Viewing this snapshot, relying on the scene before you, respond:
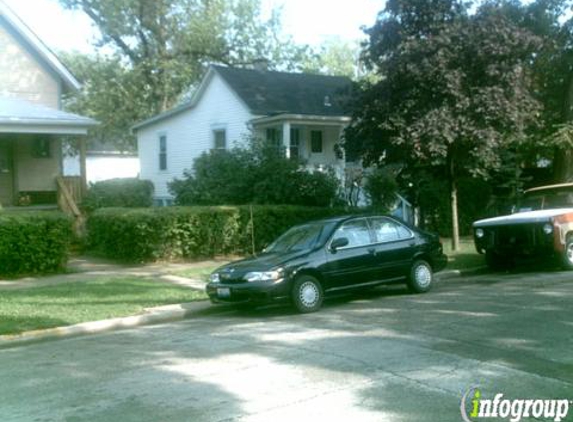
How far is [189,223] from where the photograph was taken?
17656mm

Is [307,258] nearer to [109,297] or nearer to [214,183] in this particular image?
[109,297]

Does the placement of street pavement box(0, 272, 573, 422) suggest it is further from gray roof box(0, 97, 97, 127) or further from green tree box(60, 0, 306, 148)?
green tree box(60, 0, 306, 148)

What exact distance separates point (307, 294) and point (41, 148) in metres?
16.0

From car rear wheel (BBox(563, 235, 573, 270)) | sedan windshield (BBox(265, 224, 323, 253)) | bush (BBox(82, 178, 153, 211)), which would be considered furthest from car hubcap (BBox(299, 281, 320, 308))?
bush (BBox(82, 178, 153, 211))

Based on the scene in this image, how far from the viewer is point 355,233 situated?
12.2 metres

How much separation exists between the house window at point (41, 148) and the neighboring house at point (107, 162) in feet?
65.1

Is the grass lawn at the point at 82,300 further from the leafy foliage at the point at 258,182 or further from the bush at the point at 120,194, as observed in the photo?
the bush at the point at 120,194

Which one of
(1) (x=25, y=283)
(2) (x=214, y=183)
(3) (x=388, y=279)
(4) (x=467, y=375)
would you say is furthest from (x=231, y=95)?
(4) (x=467, y=375)

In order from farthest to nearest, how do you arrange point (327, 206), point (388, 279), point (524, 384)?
point (327, 206) < point (388, 279) < point (524, 384)

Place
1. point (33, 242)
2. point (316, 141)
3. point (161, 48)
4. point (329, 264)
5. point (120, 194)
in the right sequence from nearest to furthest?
point (329, 264) < point (33, 242) < point (120, 194) < point (316, 141) < point (161, 48)

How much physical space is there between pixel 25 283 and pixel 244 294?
6.13 meters

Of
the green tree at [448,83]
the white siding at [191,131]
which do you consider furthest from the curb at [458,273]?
the white siding at [191,131]

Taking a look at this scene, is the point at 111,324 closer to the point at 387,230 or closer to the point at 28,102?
the point at 387,230

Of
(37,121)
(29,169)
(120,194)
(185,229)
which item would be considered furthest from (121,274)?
(120,194)
